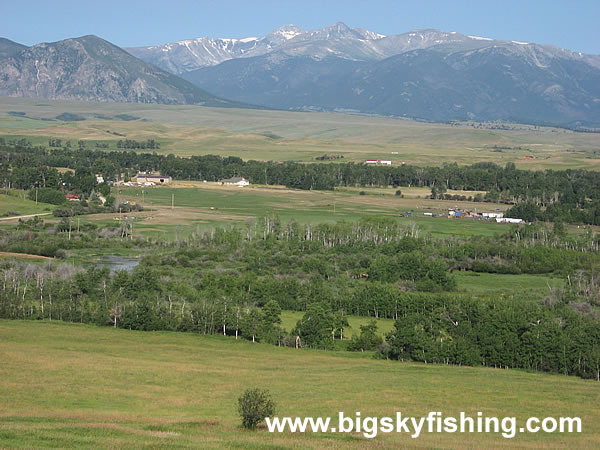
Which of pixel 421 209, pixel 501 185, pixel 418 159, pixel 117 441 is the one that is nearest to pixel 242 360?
pixel 117 441

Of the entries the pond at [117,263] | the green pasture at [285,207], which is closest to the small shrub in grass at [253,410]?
the pond at [117,263]

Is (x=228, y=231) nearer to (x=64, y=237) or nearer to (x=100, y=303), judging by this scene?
(x=64, y=237)

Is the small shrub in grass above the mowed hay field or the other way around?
above

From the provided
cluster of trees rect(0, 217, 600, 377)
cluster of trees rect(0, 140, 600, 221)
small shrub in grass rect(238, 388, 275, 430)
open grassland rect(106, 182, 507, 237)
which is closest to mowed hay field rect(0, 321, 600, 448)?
small shrub in grass rect(238, 388, 275, 430)

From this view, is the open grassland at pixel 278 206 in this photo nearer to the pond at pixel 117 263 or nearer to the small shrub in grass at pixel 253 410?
the pond at pixel 117 263

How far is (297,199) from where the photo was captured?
116m

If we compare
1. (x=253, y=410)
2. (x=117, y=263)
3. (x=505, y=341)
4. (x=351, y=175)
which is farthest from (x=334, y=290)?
(x=351, y=175)

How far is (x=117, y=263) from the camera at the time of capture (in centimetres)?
6631

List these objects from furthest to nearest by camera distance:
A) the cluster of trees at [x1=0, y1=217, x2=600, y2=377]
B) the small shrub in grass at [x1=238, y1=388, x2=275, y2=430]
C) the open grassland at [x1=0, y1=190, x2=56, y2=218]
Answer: the open grassland at [x1=0, y1=190, x2=56, y2=218], the cluster of trees at [x1=0, y1=217, x2=600, y2=377], the small shrub in grass at [x1=238, y1=388, x2=275, y2=430]

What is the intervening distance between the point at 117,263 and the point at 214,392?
36786mm

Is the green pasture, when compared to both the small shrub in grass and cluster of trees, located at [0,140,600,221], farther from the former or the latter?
the small shrub in grass

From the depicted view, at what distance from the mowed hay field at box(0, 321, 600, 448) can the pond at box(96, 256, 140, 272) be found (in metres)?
17.4

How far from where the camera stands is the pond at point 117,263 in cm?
6347

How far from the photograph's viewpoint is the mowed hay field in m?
22.4
